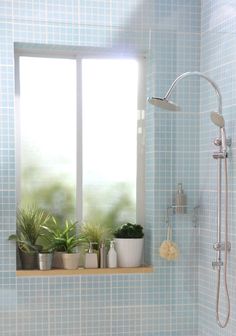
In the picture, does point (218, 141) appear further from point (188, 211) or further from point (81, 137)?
point (81, 137)

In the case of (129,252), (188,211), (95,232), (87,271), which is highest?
(188,211)

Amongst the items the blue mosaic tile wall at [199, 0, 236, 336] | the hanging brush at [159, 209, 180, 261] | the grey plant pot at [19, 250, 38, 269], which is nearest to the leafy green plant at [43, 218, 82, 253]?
the grey plant pot at [19, 250, 38, 269]

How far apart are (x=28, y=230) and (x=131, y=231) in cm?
52

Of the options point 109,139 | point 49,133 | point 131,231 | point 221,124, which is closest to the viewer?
point 221,124

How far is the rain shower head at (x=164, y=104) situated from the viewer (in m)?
3.02

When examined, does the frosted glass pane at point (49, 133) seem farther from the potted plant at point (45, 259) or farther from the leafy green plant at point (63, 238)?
the potted plant at point (45, 259)

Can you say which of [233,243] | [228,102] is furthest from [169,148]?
[233,243]

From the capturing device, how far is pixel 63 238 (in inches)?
122

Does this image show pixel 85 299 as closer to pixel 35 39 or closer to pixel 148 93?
pixel 148 93

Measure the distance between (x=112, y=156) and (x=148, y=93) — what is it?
0.38m

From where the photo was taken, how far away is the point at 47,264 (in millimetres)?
3086

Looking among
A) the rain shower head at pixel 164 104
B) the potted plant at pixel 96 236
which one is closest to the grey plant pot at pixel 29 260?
the potted plant at pixel 96 236

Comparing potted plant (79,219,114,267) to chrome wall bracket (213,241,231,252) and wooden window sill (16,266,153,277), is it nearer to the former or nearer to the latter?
wooden window sill (16,266,153,277)

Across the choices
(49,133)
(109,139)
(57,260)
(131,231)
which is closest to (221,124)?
(109,139)
